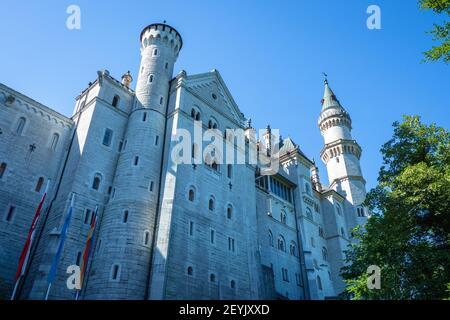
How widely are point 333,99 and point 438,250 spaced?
49.5 meters

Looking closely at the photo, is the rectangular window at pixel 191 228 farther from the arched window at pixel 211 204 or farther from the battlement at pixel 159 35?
the battlement at pixel 159 35

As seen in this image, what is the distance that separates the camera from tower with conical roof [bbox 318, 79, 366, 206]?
5610 centimetres

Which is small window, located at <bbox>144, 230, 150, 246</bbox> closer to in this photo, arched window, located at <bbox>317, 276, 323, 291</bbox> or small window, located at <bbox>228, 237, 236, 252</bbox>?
small window, located at <bbox>228, 237, 236, 252</bbox>

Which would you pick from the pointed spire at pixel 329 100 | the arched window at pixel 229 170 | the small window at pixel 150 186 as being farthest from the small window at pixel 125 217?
the pointed spire at pixel 329 100

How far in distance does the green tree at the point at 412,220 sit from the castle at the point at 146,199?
39.4 feet

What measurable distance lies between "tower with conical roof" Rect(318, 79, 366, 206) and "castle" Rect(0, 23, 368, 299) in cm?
1683

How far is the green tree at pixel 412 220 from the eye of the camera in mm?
17734

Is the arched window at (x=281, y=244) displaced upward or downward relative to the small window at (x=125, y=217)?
upward

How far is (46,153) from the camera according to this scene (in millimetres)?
28641

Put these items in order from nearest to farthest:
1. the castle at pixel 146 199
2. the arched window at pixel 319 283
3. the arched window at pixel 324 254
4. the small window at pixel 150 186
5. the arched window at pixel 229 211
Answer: the castle at pixel 146 199 < the small window at pixel 150 186 < the arched window at pixel 229 211 < the arched window at pixel 319 283 < the arched window at pixel 324 254

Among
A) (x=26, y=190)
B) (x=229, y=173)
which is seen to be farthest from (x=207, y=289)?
(x=26, y=190)

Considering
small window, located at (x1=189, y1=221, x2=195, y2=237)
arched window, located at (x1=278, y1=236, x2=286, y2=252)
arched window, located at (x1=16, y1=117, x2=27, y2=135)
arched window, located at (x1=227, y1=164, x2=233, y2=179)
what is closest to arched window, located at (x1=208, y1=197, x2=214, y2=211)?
small window, located at (x1=189, y1=221, x2=195, y2=237)

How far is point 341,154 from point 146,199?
3918 centimetres
